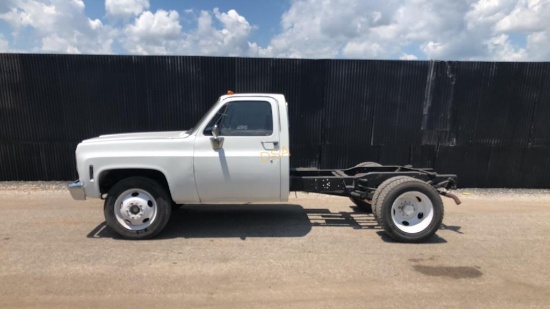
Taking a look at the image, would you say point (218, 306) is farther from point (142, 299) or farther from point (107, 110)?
point (107, 110)

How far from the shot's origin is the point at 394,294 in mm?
3770

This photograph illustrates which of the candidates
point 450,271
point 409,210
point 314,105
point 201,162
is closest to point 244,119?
point 201,162

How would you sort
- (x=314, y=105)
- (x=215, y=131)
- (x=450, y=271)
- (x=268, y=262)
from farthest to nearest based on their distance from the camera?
(x=314, y=105)
(x=215, y=131)
(x=268, y=262)
(x=450, y=271)

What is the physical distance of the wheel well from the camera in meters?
5.29

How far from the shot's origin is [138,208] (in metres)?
5.19

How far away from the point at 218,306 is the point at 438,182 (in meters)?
3.90

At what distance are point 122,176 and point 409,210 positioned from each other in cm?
404

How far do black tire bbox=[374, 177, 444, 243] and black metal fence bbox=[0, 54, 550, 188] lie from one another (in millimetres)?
3468

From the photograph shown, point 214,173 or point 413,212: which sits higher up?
point 214,173

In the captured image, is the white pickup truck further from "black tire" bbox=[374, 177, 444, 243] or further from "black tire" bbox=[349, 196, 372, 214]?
"black tire" bbox=[349, 196, 372, 214]

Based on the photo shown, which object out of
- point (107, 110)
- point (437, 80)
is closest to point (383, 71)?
point (437, 80)

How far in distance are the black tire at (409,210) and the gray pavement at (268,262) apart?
18cm

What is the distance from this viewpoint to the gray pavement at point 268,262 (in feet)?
12.0

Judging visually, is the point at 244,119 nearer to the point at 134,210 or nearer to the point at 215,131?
the point at 215,131
